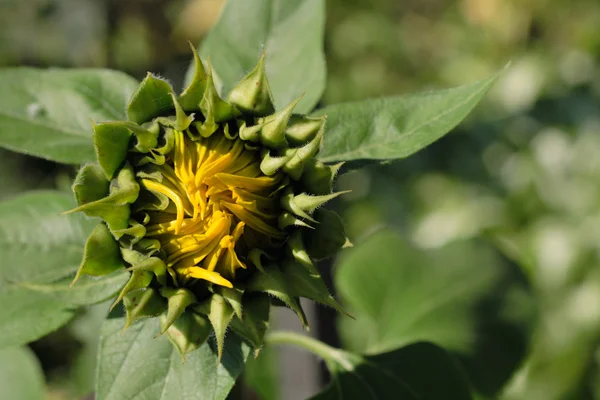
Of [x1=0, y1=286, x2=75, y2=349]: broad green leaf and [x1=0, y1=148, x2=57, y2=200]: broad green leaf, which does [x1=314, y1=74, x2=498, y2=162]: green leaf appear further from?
[x1=0, y1=148, x2=57, y2=200]: broad green leaf

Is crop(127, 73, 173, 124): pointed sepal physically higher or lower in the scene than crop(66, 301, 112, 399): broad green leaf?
higher

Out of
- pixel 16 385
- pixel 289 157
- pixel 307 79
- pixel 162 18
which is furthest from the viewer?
pixel 162 18

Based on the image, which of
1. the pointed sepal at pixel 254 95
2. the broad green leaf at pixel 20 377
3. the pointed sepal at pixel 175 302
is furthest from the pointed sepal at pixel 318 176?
the broad green leaf at pixel 20 377

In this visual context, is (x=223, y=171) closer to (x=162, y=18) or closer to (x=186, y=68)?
(x=186, y=68)

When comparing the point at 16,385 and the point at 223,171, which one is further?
the point at 16,385

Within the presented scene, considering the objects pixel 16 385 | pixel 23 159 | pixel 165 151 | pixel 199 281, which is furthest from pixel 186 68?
pixel 23 159

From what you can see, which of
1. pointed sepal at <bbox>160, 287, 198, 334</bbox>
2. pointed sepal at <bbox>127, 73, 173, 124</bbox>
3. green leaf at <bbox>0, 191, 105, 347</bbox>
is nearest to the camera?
pointed sepal at <bbox>160, 287, 198, 334</bbox>

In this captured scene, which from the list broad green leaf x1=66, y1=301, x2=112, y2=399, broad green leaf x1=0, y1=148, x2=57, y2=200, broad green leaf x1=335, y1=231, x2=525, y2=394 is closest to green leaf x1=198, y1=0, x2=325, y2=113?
broad green leaf x1=335, y1=231, x2=525, y2=394
